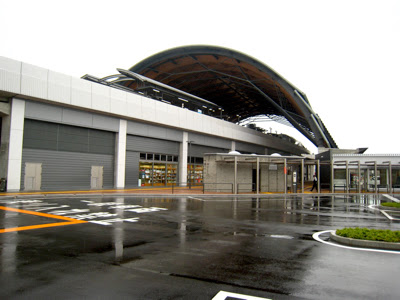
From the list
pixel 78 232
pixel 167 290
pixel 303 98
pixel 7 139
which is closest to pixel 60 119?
pixel 7 139

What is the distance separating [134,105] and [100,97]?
3.78 meters

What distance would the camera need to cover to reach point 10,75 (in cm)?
2052

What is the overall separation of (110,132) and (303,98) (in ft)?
89.4

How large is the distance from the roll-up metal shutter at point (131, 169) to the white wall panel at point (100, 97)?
561 cm

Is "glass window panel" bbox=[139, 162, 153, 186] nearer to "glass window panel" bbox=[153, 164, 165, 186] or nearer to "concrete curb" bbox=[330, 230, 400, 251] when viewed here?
"glass window panel" bbox=[153, 164, 165, 186]

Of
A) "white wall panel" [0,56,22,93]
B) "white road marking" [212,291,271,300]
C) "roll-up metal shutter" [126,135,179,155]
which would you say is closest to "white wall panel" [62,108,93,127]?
"white wall panel" [0,56,22,93]

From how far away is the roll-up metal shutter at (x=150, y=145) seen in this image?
1200 inches

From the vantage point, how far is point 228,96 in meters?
57.3

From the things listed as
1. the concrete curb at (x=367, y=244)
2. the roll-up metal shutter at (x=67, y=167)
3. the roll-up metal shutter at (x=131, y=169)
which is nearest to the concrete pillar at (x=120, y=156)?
the roll-up metal shutter at (x=67, y=167)

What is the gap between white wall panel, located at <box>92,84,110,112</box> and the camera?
25891 mm

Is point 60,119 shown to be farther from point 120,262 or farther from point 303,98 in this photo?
point 303,98

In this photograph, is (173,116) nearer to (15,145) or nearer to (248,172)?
(248,172)

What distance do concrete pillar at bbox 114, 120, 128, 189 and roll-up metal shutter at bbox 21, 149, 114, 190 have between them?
75 cm

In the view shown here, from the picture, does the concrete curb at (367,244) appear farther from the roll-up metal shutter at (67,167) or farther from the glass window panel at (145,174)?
the glass window panel at (145,174)
